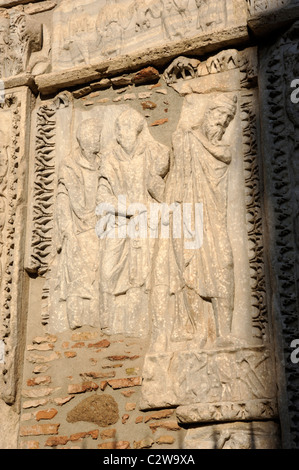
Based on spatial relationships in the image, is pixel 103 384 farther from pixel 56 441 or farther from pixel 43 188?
pixel 43 188

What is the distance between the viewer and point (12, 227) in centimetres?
658

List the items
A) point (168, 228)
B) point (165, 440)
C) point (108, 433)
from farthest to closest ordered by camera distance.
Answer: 1. point (168, 228)
2. point (108, 433)
3. point (165, 440)

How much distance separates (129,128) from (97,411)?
7.16 ft

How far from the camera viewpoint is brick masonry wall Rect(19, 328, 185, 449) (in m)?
5.68

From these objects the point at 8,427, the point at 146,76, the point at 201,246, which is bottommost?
the point at 8,427

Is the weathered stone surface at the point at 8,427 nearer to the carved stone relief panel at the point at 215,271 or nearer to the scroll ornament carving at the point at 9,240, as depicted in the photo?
the scroll ornament carving at the point at 9,240

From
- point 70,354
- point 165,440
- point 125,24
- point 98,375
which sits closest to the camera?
point 165,440

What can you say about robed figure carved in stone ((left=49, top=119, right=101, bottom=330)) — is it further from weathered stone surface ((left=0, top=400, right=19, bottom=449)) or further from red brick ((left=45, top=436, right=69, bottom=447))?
red brick ((left=45, top=436, right=69, bottom=447))

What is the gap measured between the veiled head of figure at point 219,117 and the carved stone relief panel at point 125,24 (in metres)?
0.62

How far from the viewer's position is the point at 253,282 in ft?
19.0

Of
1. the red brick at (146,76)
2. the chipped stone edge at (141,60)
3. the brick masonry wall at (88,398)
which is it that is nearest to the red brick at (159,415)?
the brick masonry wall at (88,398)

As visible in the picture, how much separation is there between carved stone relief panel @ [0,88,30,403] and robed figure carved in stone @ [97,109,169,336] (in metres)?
0.65

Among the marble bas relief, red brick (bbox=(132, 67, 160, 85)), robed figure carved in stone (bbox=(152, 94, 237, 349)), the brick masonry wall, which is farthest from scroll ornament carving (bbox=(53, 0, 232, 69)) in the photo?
the brick masonry wall

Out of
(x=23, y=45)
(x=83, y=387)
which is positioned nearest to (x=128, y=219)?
(x=83, y=387)
